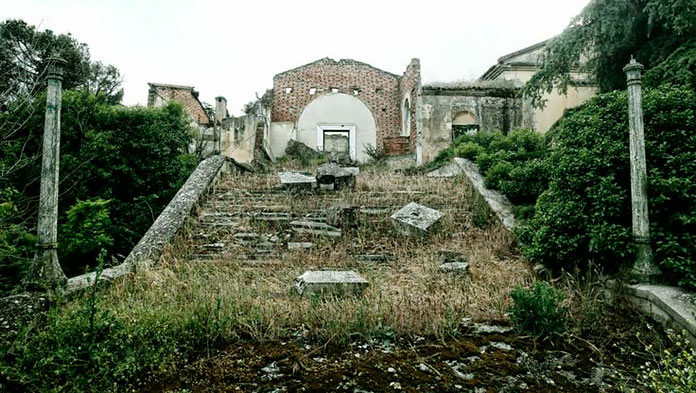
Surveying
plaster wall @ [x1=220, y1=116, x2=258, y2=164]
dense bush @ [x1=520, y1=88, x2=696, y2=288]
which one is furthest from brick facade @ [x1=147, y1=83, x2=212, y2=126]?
dense bush @ [x1=520, y1=88, x2=696, y2=288]

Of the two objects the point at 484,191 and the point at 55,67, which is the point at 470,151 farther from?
the point at 55,67

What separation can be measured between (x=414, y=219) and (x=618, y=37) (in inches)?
220

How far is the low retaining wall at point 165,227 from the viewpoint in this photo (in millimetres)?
4898

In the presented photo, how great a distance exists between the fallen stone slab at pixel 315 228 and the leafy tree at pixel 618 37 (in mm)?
5535

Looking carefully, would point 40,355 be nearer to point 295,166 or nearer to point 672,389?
point 672,389

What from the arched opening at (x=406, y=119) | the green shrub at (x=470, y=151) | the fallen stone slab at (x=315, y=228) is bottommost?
the fallen stone slab at (x=315, y=228)

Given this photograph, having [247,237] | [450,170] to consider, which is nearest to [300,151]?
[450,170]

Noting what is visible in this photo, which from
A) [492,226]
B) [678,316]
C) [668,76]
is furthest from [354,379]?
[668,76]

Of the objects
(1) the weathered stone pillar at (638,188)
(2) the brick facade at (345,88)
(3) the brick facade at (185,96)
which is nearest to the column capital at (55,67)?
(1) the weathered stone pillar at (638,188)

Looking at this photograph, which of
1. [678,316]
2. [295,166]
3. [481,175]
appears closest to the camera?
[678,316]

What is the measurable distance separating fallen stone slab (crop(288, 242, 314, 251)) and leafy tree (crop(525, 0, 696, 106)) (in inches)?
232

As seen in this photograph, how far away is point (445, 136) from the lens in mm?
15523

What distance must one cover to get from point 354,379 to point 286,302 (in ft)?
4.80

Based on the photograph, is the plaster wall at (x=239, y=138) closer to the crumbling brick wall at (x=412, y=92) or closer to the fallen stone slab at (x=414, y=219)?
the crumbling brick wall at (x=412, y=92)
